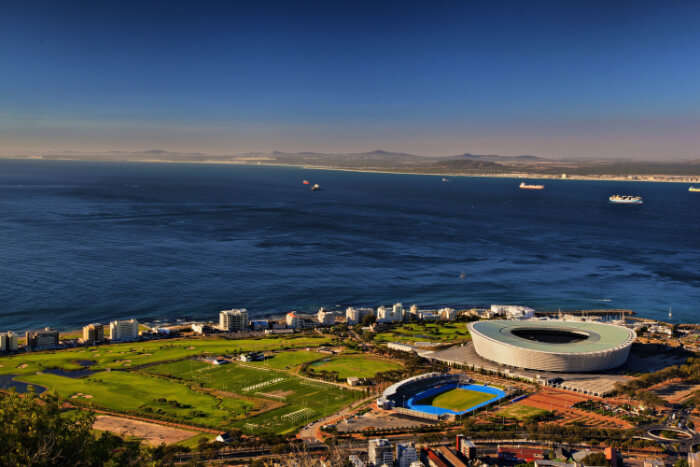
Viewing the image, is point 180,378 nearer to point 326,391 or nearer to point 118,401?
point 118,401

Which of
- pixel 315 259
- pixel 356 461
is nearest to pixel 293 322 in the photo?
pixel 315 259

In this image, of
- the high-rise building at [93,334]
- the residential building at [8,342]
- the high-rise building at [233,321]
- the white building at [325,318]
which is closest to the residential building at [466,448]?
the white building at [325,318]

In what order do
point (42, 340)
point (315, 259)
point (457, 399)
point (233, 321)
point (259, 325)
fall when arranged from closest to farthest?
point (457, 399) < point (42, 340) < point (233, 321) < point (259, 325) < point (315, 259)

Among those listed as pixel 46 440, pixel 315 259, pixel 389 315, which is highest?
pixel 46 440

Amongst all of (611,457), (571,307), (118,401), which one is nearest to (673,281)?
(571,307)

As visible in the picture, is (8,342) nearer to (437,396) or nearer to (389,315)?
(389,315)
